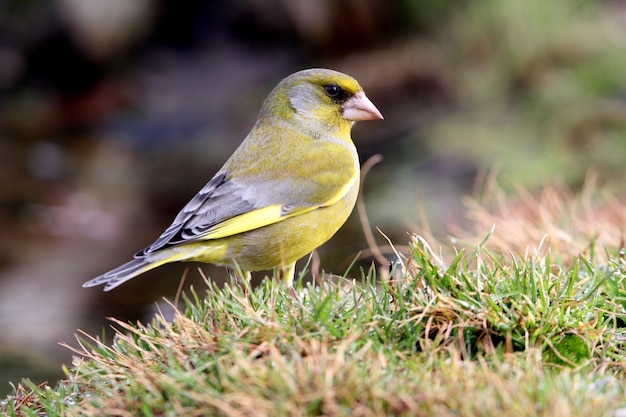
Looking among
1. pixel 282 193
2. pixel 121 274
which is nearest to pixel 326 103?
pixel 282 193

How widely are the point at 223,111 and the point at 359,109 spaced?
315 inches

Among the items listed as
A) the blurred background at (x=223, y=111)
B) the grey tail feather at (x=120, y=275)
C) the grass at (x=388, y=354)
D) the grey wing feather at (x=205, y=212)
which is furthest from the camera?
the blurred background at (x=223, y=111)

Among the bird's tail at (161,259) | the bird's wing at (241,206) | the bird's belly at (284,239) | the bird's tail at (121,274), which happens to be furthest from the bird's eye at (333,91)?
the bird's tail at (121,274)

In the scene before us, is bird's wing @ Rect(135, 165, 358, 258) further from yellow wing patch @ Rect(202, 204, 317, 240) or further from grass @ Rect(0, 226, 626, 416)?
grass @ Rect(0, 226, 626, 416)

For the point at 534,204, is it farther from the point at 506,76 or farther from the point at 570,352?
Answer: the point at 506,76

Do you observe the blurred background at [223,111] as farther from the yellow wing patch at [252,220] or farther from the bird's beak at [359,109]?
the bird's beak at [359,109]

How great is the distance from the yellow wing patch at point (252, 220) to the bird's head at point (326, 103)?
659 millimetres

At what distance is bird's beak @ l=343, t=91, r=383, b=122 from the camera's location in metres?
5.02

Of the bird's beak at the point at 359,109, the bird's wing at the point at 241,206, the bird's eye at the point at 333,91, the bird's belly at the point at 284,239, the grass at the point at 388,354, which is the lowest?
the grass at the point at 388,354

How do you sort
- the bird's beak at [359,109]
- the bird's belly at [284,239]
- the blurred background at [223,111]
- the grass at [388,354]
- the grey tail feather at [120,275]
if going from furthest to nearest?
the blurred background at [223,111] → the bird's beak at [359,109] → the bird's belly at [284,239] → the grey tail feather at [120,275] → the grass at [388,354]

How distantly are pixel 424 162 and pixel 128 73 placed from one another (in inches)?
211

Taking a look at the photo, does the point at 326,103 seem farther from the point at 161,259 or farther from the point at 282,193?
the point at 161,259

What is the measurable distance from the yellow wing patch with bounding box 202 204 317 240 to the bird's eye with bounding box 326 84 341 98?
77 centimetres

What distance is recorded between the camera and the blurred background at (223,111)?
8.52 metres
